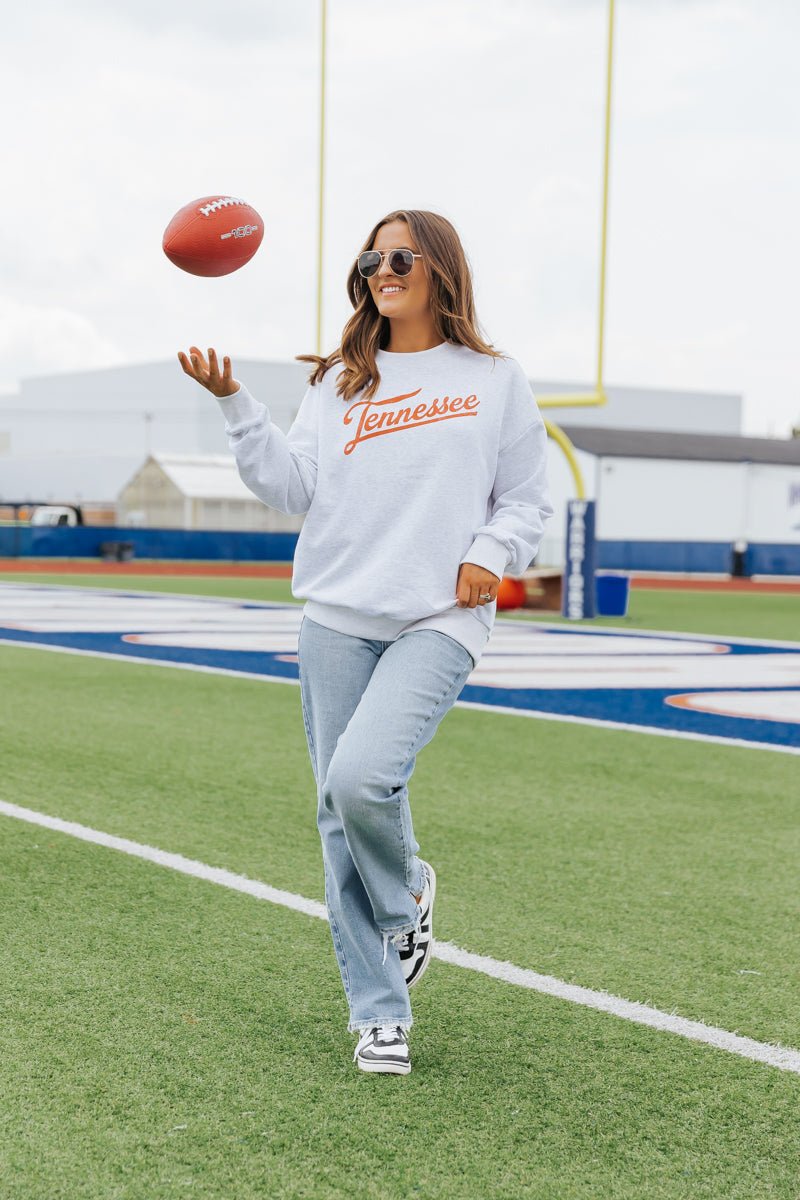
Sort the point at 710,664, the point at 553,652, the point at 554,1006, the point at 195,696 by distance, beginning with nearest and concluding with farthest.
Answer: the point at 554,1006, the point at 195,696, the point at 710,664, the point at 553,652

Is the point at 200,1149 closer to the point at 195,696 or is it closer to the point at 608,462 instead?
the point at 195,696

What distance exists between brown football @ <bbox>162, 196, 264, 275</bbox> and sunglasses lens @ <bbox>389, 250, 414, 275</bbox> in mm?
450

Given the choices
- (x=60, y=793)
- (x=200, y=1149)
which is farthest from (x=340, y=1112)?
(x=60, y=793)

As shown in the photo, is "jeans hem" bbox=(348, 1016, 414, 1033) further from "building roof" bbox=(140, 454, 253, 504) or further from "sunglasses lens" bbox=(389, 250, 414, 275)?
"building roof" bbox=(140, 454, 253, 504)

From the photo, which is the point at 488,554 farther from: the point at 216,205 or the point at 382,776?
the point at 216,205

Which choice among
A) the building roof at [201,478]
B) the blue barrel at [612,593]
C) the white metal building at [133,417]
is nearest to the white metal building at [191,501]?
the building roof at [201,478]

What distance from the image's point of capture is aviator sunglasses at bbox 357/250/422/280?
132 inches

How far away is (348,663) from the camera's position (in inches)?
131

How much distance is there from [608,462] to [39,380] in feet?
177

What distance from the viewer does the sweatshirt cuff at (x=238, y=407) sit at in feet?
10.8

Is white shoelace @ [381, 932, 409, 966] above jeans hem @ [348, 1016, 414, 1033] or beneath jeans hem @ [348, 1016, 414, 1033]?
above

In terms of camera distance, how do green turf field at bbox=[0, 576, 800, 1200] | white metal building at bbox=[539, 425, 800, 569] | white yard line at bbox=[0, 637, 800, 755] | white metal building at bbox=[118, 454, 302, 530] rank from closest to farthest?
green turf field at bbox=[0, 576, 800, 1200] < white yard line at bbox=[0, 637, 800, 755] < white metal building at bbox=[539, 425, 800, 569] < white metal building at bbox=[118, 454, 302, 530]

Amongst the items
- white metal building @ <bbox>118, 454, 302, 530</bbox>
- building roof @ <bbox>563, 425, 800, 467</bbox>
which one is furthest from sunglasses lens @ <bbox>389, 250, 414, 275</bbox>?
white metal building @ <bbox>118, 454, 302, 530</bbox>

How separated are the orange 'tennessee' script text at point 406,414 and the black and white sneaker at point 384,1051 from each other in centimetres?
133
